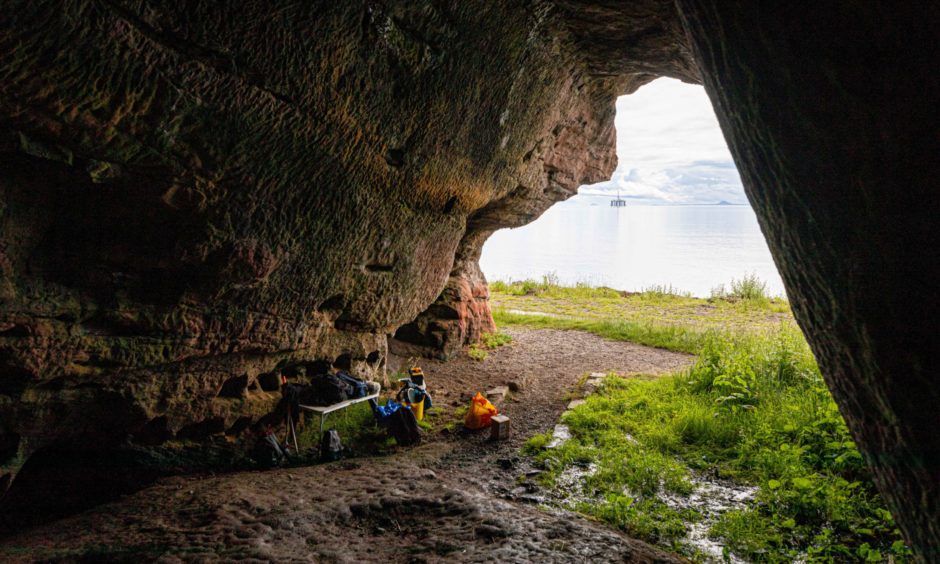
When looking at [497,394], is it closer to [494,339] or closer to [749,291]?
[494,339]

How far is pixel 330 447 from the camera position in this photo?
20.8 ft

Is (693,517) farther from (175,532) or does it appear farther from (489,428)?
(175,532)

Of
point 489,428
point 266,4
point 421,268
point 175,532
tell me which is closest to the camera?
point 266,4

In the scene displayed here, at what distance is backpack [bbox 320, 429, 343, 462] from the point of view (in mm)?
6305

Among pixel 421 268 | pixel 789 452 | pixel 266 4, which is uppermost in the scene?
pixel 266 4

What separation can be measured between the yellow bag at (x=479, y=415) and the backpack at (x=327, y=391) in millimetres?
1798

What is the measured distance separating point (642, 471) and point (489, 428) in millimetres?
2418

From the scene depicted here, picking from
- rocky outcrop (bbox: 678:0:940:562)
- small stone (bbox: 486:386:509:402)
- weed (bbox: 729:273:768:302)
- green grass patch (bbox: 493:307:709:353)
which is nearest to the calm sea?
weed (bbox: 729:273:768:302)

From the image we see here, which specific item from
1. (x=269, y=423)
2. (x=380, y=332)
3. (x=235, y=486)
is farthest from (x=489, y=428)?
(x=235, y=486)

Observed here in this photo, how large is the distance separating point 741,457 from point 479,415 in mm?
3347

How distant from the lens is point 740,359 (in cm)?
870

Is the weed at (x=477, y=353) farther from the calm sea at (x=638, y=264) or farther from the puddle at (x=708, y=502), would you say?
the calm sea at (x=638, y=264)

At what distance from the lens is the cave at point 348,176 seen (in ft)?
5.28

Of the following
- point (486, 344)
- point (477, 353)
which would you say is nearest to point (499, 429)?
point (477, 353)
